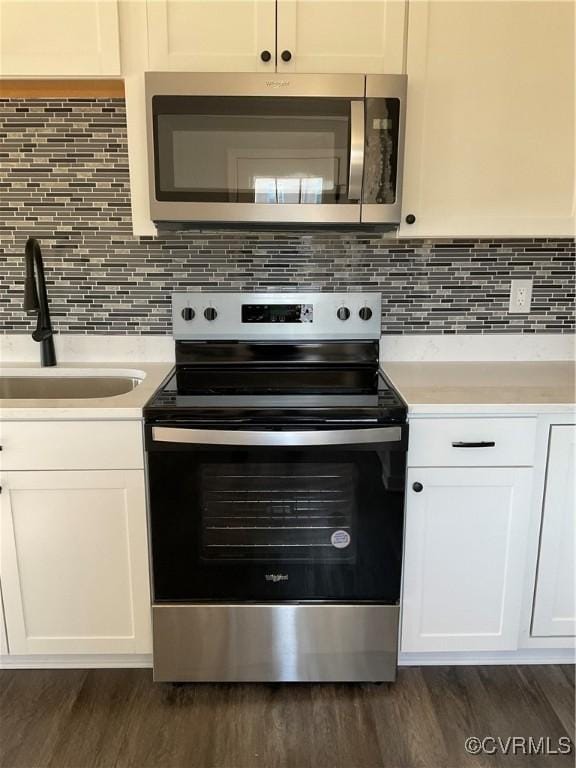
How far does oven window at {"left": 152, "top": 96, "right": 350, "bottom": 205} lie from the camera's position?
1.55 meters

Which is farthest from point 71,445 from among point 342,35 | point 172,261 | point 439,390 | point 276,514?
point 342,35

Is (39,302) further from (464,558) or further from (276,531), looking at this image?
(464,558)

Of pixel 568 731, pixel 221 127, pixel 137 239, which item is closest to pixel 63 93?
pixel 137 239

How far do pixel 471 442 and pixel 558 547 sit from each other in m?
0.45

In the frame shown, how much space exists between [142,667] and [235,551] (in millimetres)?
558

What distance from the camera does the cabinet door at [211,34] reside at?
1.55 meters

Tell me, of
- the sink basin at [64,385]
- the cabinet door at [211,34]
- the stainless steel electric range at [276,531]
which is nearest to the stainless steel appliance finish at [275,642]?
the stainless steel electric range at [276,531]

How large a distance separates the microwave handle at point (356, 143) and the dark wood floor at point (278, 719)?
4.98 feet

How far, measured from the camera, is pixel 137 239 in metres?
1.96

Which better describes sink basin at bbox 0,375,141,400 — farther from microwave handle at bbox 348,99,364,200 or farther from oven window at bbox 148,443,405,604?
microwave handle at bbox 348,99,364,200

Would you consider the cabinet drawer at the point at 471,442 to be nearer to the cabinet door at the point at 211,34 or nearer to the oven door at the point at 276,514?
the oven door at the point at 276,514

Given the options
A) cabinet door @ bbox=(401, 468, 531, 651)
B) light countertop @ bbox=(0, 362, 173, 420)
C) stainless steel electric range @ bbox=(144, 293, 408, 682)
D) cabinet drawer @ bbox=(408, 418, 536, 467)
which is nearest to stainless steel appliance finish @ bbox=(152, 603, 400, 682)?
stainless steel electric range @ bbox=(144, 293, 408, 682)

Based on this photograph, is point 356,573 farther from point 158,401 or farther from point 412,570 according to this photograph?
point 158,401

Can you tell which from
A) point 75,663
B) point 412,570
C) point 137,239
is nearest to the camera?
point 412,570
